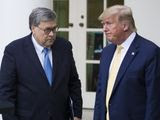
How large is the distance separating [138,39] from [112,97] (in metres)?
0.56

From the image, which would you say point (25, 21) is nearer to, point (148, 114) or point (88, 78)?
point (88, 78)

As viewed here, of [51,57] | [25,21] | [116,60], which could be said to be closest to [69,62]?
[51,57]

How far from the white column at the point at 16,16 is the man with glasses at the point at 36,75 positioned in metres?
2.53

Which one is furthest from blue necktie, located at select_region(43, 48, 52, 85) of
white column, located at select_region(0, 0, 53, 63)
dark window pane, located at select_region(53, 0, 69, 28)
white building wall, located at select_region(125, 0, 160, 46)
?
dark window pane, located at select_region(53, 0, 69, 28)

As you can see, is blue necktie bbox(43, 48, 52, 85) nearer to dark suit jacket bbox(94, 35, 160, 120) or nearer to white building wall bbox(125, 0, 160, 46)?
dark suit jacket bbox(94, 35, 160, 120)

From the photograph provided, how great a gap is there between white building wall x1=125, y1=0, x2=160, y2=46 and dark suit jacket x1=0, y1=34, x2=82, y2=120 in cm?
335

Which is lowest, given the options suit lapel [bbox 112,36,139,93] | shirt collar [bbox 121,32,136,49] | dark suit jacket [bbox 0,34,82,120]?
dark suit jacket [bbox 0,34,82,120]

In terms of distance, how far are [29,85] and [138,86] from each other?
3.37 ft

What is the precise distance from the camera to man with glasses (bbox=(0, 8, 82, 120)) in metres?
4.89

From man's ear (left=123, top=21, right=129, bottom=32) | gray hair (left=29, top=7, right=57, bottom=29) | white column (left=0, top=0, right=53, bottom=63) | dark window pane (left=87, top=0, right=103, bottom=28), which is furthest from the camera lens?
dark window pane (left=87, top=0, right=103, bottom=28)

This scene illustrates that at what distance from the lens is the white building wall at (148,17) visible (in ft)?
26.8

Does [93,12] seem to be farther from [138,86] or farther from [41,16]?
[138,86]

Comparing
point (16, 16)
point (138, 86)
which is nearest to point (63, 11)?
point (16, 16)

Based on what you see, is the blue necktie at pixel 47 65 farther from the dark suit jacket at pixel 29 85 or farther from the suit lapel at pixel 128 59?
the suit lapel at pixel 128 59
